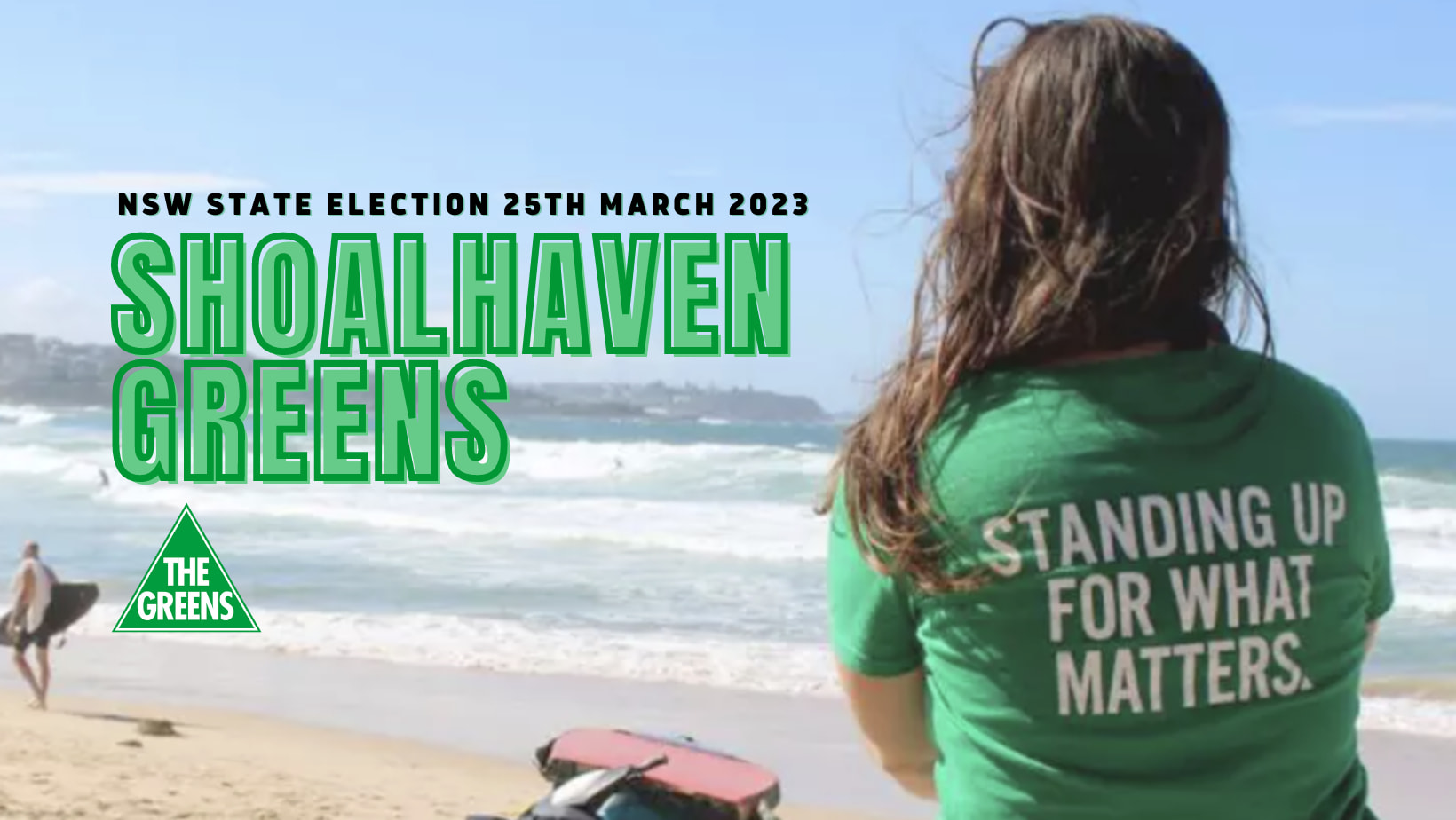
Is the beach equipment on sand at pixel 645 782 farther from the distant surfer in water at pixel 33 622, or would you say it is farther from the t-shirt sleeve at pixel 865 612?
the distant surfer in water at pixel 33 622

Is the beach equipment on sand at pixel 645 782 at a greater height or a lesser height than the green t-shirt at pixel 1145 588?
lesser

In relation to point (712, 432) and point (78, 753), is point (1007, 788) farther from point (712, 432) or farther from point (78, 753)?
point (712, 432)

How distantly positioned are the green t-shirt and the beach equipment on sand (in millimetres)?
2142

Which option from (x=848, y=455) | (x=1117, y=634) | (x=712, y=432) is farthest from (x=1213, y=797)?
(x=712, y=432)

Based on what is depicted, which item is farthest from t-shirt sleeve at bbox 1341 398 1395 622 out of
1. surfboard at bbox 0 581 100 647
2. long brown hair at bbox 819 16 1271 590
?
surfboard at bbox 0 581 100 647

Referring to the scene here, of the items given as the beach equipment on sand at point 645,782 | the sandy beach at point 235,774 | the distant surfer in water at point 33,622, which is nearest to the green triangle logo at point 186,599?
the distant surfer in water at point 33,622

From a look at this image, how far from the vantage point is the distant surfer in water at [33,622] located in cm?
1213

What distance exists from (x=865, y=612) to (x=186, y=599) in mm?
17980

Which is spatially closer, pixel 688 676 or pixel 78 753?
pixel 78 753

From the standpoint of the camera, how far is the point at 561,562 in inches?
925

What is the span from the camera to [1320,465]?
4.94 ft

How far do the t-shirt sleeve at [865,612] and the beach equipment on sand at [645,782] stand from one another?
205 cm

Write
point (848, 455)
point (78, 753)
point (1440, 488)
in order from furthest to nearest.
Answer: point (1440, 488)
point (78, 753)
point (848, 455)

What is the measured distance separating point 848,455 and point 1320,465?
0.38 m
